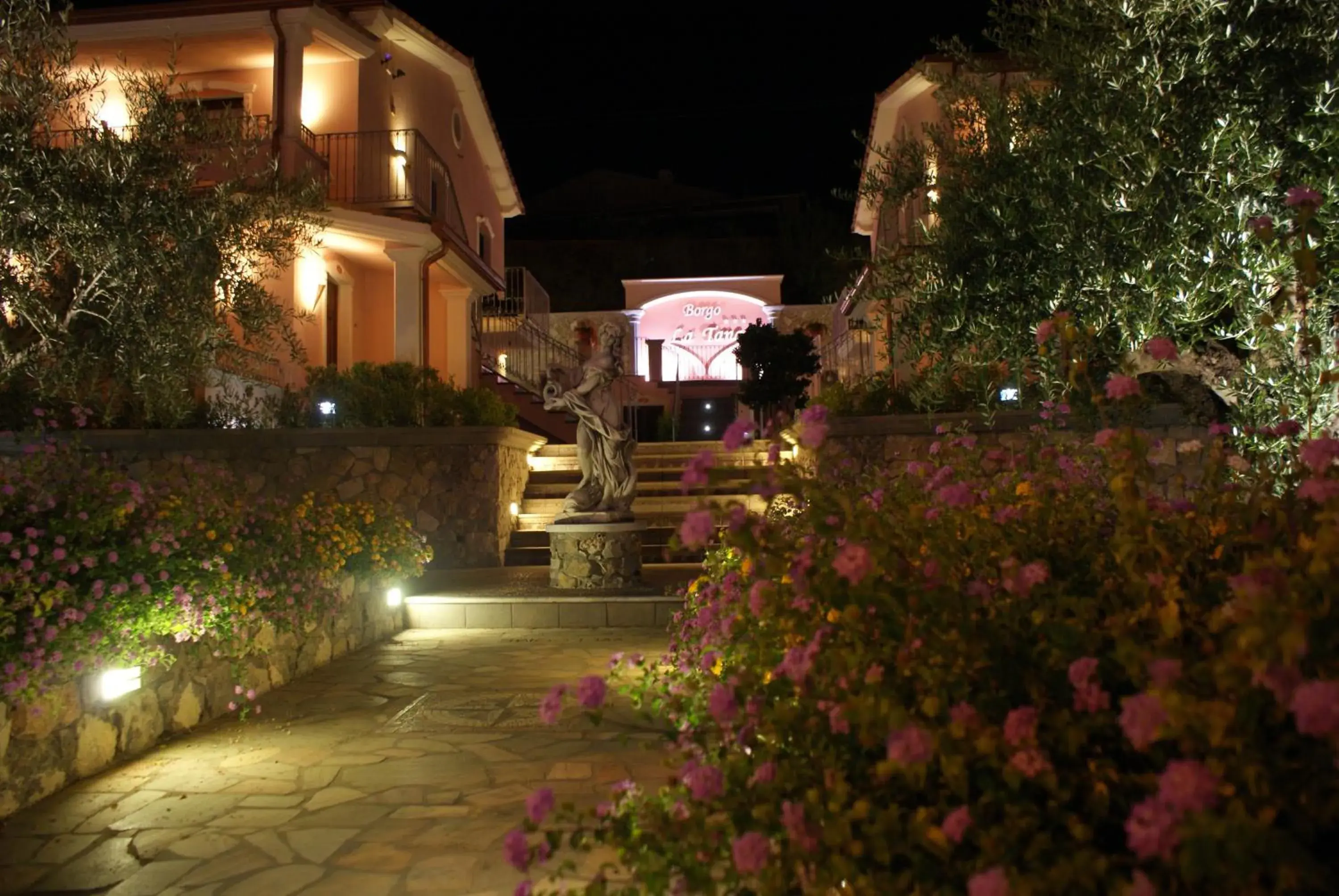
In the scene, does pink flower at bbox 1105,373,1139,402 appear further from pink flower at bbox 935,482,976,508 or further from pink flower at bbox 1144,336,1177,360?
pink flower at bbox 935,482,976,508

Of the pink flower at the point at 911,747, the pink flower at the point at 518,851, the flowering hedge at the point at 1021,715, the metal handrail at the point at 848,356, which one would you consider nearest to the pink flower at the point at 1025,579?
the flowering hedge at the point at 1021,715

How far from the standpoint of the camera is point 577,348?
23.7 metres

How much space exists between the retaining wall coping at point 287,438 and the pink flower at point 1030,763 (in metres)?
9.93

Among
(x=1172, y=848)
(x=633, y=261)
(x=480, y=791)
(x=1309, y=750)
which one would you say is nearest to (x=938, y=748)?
(x=1172, y=848)

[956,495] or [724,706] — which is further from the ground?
[956,495]

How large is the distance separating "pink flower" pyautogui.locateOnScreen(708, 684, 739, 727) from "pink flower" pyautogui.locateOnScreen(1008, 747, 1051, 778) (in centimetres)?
58

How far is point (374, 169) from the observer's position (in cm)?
1467

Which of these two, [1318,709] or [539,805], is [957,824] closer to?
[1318,709]

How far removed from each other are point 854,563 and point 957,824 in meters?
0.52

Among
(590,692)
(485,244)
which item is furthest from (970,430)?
(485,244)

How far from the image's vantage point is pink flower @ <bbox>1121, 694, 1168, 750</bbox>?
1504 mm

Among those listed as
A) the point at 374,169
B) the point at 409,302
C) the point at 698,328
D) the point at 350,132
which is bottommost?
the point at 409,302

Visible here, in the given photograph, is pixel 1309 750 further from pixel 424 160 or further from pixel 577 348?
pixel 577 348

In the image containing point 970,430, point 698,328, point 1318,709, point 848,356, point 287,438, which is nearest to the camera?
point 1318,709
